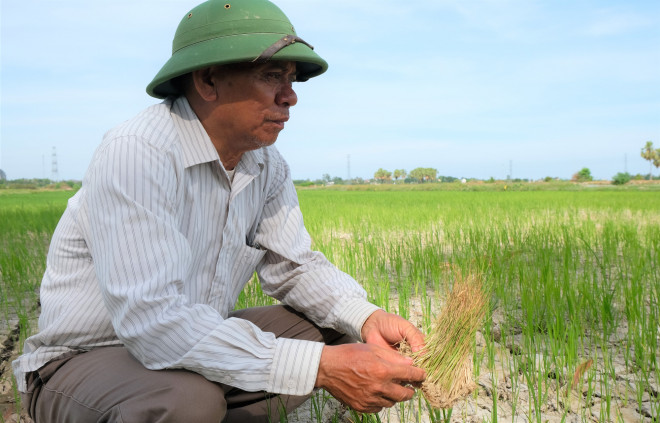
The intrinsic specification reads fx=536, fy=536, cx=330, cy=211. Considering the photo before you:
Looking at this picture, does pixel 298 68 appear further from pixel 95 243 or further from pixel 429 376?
pixel 429 376

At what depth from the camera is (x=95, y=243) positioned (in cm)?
126

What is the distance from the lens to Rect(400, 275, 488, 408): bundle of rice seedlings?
4.44 ft

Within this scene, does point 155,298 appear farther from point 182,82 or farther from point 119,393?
point 182,82

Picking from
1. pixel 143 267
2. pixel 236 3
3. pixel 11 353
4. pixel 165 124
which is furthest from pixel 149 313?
pixel 11 353

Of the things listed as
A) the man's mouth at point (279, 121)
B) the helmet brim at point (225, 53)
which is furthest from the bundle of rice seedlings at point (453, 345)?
the helmet brim at point (225, 53)

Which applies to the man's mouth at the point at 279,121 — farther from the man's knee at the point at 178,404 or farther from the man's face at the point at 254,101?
the man's knee at the point at 178,404

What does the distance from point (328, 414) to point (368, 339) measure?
44 centimetres

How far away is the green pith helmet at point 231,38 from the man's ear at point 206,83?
0.20 feet

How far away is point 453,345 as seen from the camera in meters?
1.38

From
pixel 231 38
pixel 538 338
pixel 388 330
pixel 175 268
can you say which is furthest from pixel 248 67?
pixel 538 338

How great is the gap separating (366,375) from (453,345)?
0.29 metres

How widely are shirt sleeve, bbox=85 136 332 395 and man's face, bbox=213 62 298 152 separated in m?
0.27

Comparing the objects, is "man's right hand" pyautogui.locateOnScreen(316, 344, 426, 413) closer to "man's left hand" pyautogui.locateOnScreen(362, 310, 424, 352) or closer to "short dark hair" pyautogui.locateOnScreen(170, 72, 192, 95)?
"man's left hand" pyautogui.locateOnScreen(362, 310, 424, 352)

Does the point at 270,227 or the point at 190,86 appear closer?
the point at 190,86
